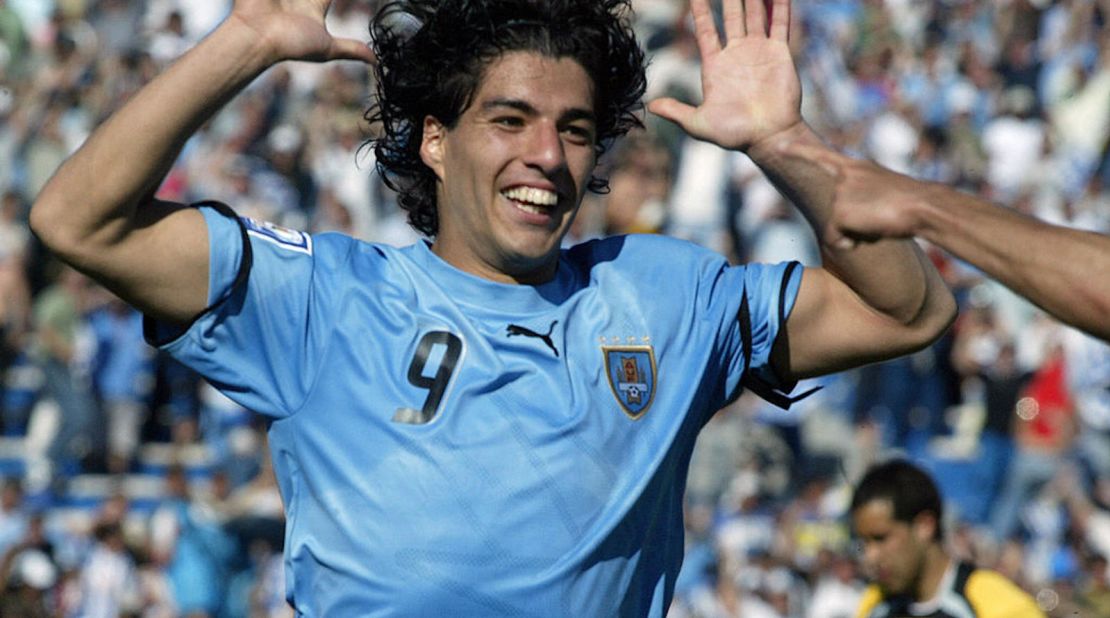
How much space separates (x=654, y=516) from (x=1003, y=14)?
14.1 meters

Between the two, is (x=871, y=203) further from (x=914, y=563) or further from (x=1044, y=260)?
(x=914, y=563)

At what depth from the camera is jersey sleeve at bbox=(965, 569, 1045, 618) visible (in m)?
6.35

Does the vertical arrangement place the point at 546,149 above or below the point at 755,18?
below

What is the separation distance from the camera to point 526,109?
4.16m

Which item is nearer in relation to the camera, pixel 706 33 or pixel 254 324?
pixel 254 324

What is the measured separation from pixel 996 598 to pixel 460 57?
11.0 feet

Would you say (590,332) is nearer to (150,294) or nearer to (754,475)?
(150,294)

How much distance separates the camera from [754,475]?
12.7 metres

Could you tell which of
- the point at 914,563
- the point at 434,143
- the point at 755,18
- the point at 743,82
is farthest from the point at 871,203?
the point at 914,563

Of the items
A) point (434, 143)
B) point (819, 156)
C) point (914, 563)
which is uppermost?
point (819, 156)

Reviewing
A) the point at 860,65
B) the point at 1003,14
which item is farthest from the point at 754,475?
the point at 1003,14

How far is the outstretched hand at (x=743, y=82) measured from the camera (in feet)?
13.2

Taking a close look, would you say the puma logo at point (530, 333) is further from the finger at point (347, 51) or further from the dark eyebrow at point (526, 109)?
the finger at point (347, 51)

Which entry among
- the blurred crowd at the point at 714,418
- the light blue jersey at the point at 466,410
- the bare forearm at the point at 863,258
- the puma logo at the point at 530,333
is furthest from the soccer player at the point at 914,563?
the blurred crowd at the point at 714,418
